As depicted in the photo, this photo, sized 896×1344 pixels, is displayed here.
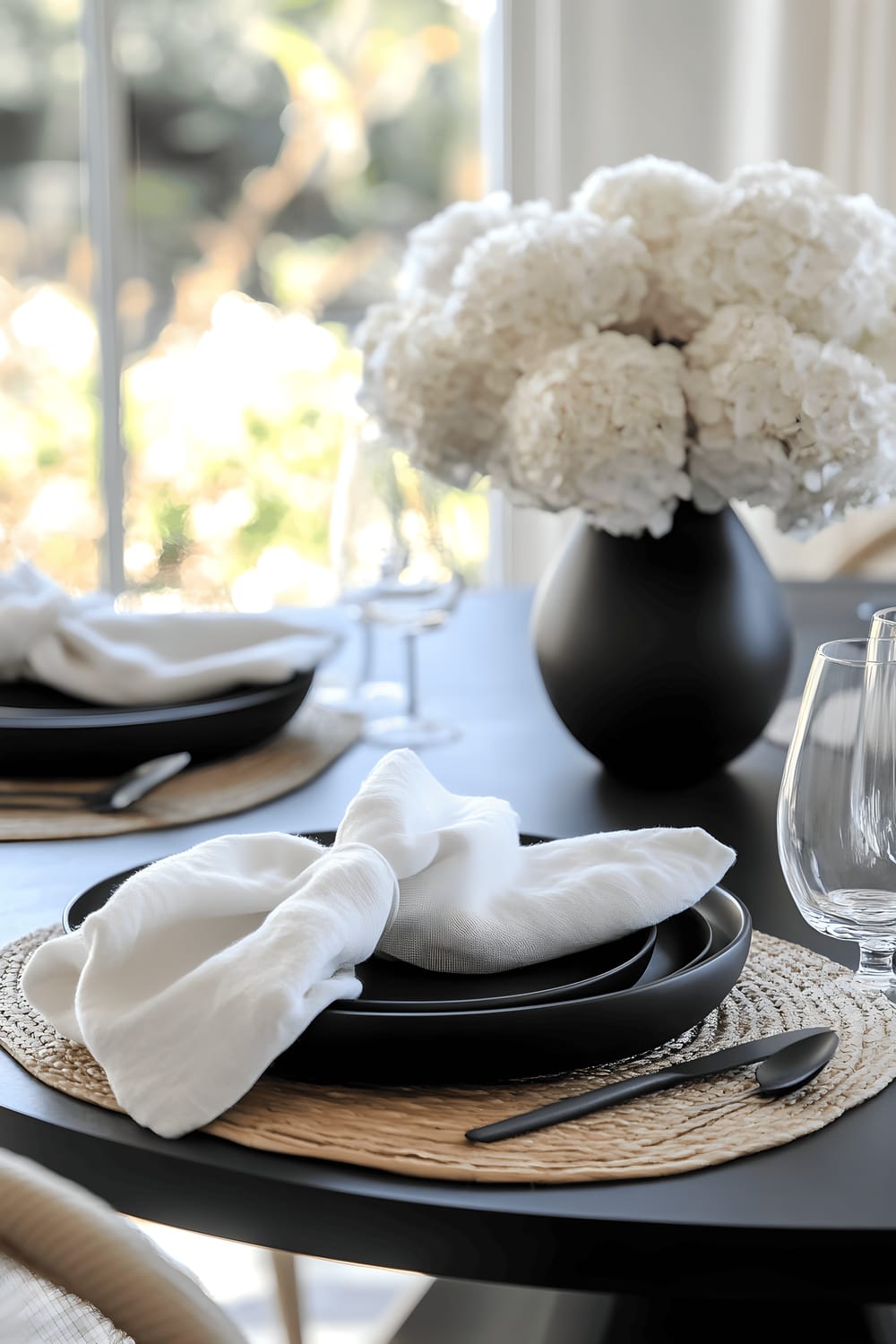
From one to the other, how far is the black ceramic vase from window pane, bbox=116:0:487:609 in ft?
8.56

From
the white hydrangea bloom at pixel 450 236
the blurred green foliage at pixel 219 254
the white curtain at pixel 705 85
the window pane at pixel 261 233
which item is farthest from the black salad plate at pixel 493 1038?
the window pane at pixel 261 233

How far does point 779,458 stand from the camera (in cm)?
106

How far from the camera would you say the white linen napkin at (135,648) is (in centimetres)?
131

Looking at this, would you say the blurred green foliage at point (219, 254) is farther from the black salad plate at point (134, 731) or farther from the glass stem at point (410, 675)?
the black salad plate at point (134, 731)

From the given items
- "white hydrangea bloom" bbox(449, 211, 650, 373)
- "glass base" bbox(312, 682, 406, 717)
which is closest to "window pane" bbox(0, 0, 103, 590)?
"glass base" bbox(312, 682, 406, 717)

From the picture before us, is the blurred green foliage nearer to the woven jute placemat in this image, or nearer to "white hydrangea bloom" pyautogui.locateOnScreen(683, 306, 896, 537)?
the woven jute placemat

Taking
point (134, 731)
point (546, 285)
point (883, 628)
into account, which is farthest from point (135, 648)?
point (883, 628)

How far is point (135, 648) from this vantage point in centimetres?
138

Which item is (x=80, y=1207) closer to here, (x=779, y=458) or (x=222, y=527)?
(x=779, y=458)

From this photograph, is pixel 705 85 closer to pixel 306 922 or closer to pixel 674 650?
pixel 674 650

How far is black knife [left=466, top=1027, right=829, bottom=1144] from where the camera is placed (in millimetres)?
608

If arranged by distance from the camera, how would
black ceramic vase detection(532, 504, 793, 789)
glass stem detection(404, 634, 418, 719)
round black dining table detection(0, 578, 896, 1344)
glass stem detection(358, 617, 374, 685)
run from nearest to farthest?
round black dining table detection(0, 578, 896, 1344) < black ceramic vase detection(532, 504, 793, 789) < glass stem detection(404, 634, 418, 719) < glass stem detection(358, 617, 374, 685)

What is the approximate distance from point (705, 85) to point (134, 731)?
2.68 meters

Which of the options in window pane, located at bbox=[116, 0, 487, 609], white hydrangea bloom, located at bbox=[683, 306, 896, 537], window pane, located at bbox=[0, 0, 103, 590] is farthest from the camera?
window pane, located at bbox=[116, 0, 487, 609]
